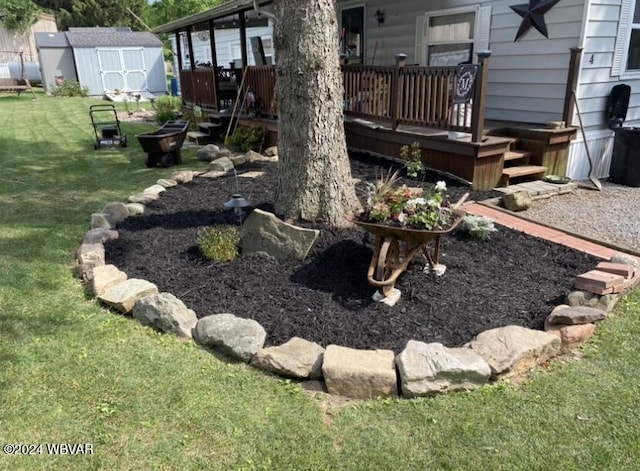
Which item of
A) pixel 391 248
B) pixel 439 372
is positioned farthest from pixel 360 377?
pixel 391 248

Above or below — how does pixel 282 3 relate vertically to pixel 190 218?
above

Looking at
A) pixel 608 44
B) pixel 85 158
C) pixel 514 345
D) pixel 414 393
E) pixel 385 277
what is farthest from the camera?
pixel 85 158

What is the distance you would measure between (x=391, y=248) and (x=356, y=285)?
37 centimetres

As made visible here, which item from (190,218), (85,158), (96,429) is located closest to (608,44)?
(190,218)

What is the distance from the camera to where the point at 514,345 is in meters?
2.72

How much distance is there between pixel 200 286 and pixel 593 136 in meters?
6.02

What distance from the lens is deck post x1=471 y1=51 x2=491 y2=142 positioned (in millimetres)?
5227

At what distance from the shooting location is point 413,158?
21.5 feet

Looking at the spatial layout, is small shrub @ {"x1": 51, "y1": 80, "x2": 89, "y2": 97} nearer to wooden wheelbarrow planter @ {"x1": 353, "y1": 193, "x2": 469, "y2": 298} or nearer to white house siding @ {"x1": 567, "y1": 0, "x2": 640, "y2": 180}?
white house siding @ {"x1": 567, "y1": 0, "x2": 640, "y2": 180}

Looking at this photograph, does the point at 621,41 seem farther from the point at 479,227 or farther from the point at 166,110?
the point at 166,110

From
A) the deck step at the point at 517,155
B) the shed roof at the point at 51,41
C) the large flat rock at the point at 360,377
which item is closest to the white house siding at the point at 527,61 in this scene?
the deck step at the point at 517,155

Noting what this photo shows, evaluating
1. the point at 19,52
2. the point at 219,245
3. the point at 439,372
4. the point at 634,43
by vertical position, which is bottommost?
the point at 439,372

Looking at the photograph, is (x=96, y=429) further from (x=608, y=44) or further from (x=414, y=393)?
(x=608, y=44)

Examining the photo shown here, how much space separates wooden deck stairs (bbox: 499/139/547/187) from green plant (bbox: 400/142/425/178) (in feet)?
3.39
